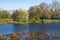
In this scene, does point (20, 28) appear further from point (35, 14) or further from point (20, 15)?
point (35, 14)

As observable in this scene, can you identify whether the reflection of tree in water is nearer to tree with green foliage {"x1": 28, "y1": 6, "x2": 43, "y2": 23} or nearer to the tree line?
the tree line

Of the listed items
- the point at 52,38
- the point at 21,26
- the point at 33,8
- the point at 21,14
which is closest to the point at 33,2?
the point at 33,8

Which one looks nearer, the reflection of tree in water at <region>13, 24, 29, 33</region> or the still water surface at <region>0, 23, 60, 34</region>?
the still water surface at <region>0, 23, 60, 34</region>

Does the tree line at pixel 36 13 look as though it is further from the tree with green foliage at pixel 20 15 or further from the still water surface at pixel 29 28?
the still water surface at pixel 29 28

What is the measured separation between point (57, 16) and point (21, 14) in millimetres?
1023

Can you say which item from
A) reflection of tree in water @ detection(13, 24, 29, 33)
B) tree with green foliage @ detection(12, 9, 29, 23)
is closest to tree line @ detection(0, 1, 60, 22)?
tree with green foliage @ detection(12, 9, 29, 23)

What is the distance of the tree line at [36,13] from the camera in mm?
4367

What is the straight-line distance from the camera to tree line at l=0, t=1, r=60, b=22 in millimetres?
4367

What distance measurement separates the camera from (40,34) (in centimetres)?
470

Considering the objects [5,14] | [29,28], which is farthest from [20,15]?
[29,28]

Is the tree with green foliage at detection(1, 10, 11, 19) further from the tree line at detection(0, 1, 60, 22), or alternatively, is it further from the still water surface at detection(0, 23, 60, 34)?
the still water surface at detection(0, 23, 60, 34)

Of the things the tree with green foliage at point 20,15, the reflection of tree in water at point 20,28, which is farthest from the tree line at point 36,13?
the reflection of tree in water at point 20,28

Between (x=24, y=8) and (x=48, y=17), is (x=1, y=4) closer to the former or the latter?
(x=24, y=8)

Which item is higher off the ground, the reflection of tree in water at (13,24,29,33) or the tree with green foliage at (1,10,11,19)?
the tree with green foliage at (1,10,11,19)
